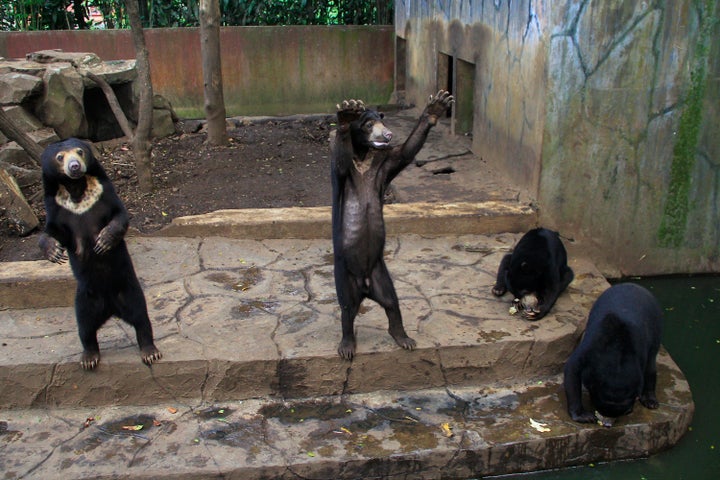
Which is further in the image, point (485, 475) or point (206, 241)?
point (206, 241)

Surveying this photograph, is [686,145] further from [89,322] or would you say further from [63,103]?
[63,103]

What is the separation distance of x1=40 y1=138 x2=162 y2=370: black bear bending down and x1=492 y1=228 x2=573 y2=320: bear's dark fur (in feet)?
8.27

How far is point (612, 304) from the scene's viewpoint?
430 cm

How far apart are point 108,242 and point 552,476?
2879mm

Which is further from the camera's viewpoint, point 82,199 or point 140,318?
point 140,318

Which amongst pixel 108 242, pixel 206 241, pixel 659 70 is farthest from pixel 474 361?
pixel 659 70

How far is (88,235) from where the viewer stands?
158 inches

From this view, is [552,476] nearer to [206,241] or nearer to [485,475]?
[485,475]

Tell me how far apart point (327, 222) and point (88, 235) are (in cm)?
258

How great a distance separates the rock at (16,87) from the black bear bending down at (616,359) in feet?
22.5

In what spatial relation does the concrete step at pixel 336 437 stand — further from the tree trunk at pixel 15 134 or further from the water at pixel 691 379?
the tree trunk at pixel 15 134

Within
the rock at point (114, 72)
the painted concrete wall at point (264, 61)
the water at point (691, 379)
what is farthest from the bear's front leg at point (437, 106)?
the painted concrete wall at point (264, 61)

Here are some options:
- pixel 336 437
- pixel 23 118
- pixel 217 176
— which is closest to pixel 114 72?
pixel 23 118

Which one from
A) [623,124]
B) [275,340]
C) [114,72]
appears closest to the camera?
[275,340]
